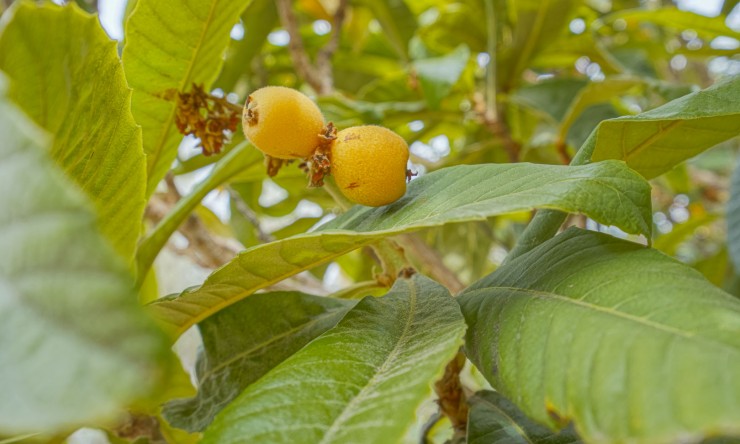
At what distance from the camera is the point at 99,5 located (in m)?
1.43

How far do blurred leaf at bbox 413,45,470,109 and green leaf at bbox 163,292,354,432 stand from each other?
564 millimetres

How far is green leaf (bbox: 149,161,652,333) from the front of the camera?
1.60 ft

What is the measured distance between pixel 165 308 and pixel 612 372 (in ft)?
1.40

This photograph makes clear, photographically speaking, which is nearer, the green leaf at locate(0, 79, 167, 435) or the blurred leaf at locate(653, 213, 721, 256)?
the green leaf at locate(0, 79, 167, 435)

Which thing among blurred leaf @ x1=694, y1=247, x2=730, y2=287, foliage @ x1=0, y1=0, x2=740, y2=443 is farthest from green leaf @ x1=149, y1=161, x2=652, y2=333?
blurred leaf @ x1=694, y1=247, x2=730, y2=287

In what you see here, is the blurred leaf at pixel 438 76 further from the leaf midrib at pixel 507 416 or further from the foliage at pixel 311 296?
the leaf midrib at pixel 507 416

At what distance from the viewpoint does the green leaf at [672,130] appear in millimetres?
604

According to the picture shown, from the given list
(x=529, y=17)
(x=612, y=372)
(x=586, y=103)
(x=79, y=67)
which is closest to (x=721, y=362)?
(x=612, y=372)

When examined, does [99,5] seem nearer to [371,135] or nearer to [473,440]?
[371,135]

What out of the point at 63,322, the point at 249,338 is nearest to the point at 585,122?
the point at 249,338

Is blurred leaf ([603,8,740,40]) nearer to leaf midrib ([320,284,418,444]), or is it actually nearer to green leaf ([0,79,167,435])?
leaf midrib ([320,284,418,444])

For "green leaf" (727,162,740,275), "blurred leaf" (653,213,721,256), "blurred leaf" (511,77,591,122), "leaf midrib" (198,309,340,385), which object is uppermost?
"blurred leaf" (511,77,591,122)

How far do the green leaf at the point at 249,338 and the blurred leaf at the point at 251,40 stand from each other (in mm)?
978

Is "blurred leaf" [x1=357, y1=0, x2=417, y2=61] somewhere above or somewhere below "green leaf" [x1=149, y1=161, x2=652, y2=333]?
above
